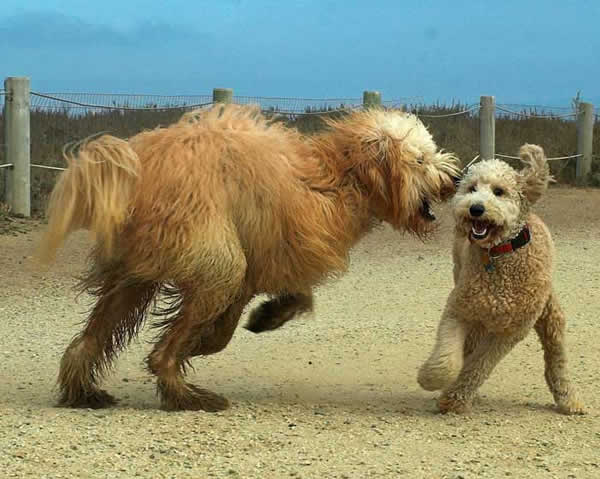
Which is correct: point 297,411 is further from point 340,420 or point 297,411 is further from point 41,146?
point 41,146

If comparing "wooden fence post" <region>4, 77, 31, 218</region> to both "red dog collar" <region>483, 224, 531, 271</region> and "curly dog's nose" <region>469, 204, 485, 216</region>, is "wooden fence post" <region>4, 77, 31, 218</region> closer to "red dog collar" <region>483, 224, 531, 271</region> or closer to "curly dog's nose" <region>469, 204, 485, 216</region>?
"red dog collar" <region>483, 224, 531, 271</region>

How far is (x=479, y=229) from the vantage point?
609 centimetres

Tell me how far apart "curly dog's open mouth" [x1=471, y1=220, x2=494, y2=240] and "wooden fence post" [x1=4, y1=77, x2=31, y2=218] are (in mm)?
9357

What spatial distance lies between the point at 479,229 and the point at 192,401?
71.4 inches

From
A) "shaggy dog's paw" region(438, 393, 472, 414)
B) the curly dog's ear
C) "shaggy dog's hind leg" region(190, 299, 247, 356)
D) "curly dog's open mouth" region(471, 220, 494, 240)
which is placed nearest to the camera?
"curly dog's open mouth" region(471, 220, 494, 240)

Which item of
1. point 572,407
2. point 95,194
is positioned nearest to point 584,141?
point 572,407

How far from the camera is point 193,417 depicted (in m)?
6.10

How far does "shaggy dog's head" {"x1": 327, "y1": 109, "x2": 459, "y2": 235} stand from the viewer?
6352mm

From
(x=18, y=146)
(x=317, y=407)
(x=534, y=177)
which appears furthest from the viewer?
(x=18, y=146)

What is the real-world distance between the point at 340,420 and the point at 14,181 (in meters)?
9.07

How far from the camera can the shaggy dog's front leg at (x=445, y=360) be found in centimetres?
616

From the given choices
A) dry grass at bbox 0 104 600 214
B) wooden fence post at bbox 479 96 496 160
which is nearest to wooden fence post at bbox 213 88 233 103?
dry grass at bbox 0 104 600 214

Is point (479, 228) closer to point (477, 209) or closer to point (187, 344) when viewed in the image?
point (477, 209)

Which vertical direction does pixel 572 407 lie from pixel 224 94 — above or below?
below
